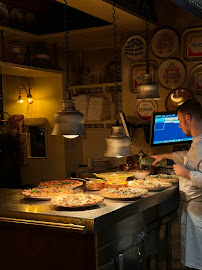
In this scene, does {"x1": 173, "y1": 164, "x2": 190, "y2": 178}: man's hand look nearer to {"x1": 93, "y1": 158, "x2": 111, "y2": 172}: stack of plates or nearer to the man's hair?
the man's hair

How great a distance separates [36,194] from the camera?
3588 millimetres

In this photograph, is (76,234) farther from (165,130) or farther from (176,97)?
(176,97)

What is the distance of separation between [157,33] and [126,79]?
818 millimetres

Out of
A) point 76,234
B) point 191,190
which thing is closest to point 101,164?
point 191,190

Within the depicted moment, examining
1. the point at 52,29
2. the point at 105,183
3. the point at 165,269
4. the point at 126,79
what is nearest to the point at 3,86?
the point at 52,29

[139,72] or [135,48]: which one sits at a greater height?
[135,48]

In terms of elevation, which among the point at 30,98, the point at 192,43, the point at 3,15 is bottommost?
the point at 30,98

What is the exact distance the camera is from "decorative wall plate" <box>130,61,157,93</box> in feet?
20.3

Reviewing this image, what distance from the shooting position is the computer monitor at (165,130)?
18.3ft

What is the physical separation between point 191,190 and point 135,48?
Answer: 277 cm

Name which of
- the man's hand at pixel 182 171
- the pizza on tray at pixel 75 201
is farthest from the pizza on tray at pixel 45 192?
the man's hand at pixel 182 171

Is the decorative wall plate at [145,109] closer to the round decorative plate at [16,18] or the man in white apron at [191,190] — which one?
the man in white apron at [191,190]

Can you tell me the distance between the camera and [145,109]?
6312 mm

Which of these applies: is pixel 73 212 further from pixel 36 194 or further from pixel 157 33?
A: pixel 157 33
